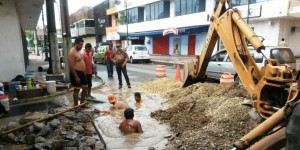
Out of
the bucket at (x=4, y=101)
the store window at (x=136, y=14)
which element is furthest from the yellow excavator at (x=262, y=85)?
the store window at (x=136, y=14)

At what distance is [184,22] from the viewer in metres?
29.3

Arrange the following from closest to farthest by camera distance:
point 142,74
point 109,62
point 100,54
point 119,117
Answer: point 119,117, point 109,62, point 142,74, point 100,54

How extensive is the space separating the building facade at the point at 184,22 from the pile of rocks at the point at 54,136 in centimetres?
1809

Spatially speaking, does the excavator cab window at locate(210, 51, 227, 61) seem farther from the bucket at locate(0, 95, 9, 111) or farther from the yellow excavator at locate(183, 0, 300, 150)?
the bucket at locate(0, 95, 9, 111)

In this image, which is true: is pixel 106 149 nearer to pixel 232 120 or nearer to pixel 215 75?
pixel 232 120

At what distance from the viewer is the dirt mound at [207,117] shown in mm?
4668

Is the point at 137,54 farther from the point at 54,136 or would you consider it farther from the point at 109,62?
the point at 54,136

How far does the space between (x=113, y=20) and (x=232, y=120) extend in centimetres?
4378

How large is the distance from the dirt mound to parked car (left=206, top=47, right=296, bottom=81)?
226 centimetres

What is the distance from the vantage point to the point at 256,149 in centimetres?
205

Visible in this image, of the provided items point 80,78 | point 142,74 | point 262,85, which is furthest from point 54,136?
point 142,74

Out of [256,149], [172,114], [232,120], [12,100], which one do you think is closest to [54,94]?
[12,100]

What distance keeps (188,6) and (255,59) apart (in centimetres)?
2067

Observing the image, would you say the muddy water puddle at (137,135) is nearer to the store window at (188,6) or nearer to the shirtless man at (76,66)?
the shirtless man at (76,66)
